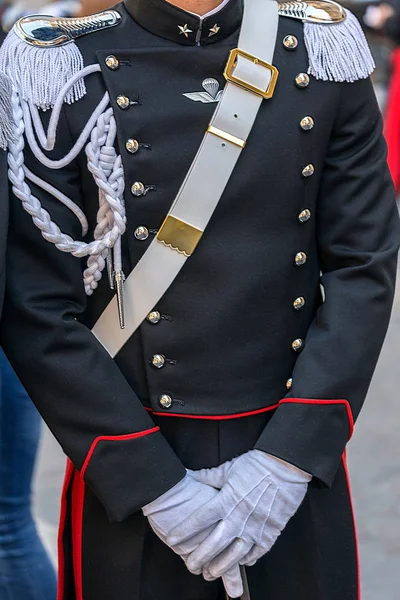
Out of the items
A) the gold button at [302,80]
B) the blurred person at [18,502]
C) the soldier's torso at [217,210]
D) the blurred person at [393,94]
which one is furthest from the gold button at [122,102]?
the blurred person at [393,94]

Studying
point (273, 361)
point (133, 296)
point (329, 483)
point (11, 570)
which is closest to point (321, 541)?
point (329, 483)

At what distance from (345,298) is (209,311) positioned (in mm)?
246

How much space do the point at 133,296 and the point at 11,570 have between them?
1.05 metres

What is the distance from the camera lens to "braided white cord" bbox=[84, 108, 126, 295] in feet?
6.48

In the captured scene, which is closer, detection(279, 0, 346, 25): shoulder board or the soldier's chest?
the soldier's chest

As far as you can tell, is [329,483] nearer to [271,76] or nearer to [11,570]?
[271,76]

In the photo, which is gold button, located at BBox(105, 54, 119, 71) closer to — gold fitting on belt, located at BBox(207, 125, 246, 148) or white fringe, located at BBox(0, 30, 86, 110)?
white fringe, located at BBox(0, 30, 86, 110)

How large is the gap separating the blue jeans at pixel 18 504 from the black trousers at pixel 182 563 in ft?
1.90

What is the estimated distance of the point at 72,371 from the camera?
199 cm

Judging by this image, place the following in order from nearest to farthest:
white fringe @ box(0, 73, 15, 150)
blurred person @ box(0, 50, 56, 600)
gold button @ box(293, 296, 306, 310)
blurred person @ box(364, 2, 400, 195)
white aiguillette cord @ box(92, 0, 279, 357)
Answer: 1. white fringe @ box(0, 73, 15, 150)
2. white aiguillette cord @ box(92, 0, 279, 357)
3. gold button @ box(293, 296, 306, 310)
4. blurred person @ box(0, 50, 56, 600)
5. blurred person @ box(364, 2, 400, 195)

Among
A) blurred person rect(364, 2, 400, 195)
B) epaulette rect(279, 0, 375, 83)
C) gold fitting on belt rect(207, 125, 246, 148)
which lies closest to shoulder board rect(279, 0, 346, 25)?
epaulette rect(279, 0, 375, 83)

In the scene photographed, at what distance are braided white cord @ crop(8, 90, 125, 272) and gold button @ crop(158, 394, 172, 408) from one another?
0.28 meters

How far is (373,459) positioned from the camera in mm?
4203

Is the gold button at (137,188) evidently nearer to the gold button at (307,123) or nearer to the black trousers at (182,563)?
the gold button at (307,123)
